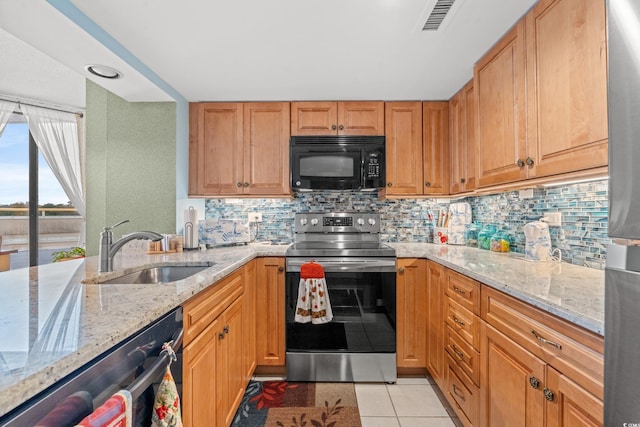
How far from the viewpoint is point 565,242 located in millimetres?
1782

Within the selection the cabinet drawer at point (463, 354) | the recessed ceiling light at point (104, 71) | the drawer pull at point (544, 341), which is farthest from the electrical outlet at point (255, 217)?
the drawer pull at point (544, 341)

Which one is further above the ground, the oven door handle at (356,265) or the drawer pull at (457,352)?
the oven door handle at (356,265)

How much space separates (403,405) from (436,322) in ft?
1.87

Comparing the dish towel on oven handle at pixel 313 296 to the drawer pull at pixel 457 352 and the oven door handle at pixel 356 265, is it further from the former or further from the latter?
the drawer pull at pixel 457 352

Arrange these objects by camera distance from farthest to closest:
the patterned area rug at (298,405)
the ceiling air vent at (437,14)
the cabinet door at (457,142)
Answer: the cabinet door at (457,142)
the patterned area rug at (298,405)
the ceiling air vent at (437,14)

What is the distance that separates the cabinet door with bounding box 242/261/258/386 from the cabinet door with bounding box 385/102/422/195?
136 centimetres

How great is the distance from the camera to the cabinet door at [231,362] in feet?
5.37

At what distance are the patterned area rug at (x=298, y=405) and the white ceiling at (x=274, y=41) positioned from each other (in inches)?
87.4

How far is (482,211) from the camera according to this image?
8.91 feet

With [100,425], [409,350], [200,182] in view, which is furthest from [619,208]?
[200,182]

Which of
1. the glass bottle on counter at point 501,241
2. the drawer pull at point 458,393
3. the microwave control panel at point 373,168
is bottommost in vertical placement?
the drawer pull at point 458,393

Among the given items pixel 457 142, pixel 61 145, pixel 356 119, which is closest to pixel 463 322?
pixel 457 142

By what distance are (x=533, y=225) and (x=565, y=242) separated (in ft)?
0.58

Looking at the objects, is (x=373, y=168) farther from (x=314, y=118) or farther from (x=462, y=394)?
(x=462, y=394)
